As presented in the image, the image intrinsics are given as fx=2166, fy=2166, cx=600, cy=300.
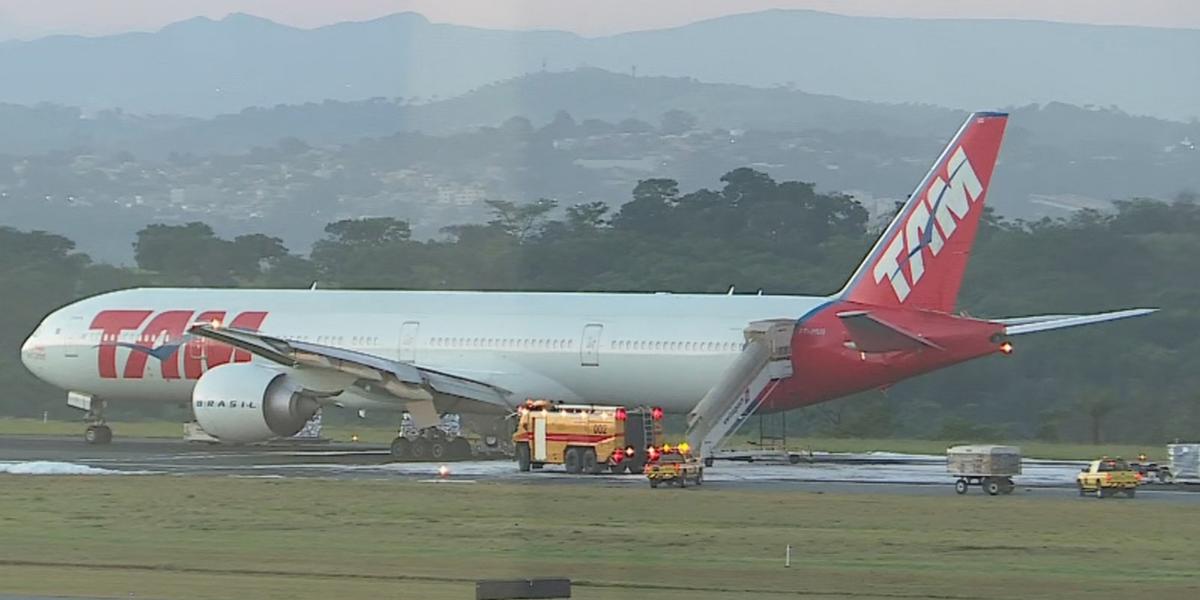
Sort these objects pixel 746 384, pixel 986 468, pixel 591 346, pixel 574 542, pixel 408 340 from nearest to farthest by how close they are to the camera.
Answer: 1. pixel 574 542
2. pixel 986 468
3. pixel 746 384
4. pixel 591 346
5. pixel 408 340

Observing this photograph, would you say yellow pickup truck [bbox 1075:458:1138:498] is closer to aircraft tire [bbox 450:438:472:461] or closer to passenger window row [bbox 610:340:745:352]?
passenger window row [bbox 610:340:745:352]

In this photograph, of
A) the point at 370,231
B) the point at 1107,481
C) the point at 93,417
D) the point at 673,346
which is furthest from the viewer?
the point at 370,231

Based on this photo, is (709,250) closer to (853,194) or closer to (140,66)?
(853,194)

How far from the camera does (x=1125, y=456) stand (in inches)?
2228

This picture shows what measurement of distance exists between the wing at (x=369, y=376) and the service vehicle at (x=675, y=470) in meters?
10.2

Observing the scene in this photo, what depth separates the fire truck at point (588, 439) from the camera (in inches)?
1857

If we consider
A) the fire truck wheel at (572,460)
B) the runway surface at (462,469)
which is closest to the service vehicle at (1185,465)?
the runway surface at (462,469)

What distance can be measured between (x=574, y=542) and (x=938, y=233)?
72.0 ft

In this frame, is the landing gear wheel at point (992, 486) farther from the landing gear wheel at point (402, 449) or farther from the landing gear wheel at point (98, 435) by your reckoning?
the landing gear wheel at point (98, 435)

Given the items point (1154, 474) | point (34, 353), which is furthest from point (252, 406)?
point (1154, 474)

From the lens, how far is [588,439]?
47156mm

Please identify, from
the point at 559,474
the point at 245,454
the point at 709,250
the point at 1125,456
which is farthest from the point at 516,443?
the point at 709,250

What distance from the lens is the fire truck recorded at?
47156 millimetres

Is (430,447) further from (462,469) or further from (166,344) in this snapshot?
(166,344)
